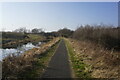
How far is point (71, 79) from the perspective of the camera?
11953 mm

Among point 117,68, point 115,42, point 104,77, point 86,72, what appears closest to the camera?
point 104,77

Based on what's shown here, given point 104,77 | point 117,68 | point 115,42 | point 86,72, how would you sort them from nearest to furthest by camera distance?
point 104,77, point 117,68, point 86,72, point 115,42

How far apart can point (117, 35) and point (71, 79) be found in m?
30.8

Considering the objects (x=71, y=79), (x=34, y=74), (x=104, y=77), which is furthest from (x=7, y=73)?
(x=104, y=77)

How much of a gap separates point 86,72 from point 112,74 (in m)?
2.37

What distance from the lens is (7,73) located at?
39.2 feet

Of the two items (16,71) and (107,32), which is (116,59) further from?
(107,32)

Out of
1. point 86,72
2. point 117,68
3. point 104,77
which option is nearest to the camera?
point 104,77

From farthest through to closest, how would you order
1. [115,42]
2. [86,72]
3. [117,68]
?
1. [115,42]
2. [86,72]
3. [117,68]

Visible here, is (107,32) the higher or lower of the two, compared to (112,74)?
higher

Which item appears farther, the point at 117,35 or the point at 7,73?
the point at 117,35

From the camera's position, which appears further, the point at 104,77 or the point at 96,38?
the point at 96,38

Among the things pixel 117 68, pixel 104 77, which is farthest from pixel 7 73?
pixel 117 68

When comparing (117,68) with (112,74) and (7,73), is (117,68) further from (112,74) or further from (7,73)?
(7,73)
